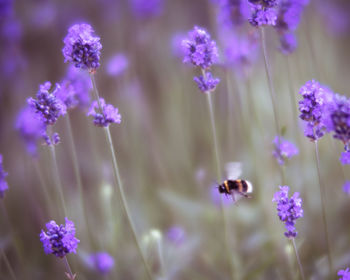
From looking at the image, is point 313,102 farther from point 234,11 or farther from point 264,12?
point 234,11

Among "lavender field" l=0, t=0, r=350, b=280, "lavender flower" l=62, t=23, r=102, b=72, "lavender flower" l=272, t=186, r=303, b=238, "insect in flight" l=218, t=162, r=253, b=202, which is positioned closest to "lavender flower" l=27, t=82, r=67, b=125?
"lavender field" l=0, t=0, r=350, b=280

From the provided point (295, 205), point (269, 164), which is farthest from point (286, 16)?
point (269, 164)

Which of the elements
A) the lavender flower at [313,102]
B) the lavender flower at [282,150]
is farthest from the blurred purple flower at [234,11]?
the lavender flower at [313,102]

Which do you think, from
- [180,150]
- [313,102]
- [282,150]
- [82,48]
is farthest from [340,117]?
[180,150]

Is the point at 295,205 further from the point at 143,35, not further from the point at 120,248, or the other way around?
the point at 143,35

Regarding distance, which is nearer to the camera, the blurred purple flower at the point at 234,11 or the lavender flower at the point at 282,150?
the lavender flower at the point at 282,150

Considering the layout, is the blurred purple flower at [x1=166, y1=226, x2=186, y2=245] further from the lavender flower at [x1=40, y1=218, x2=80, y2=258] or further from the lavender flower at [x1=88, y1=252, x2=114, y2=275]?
the lavender flower at [x1=40, y1=218, x2=80, y2=258]

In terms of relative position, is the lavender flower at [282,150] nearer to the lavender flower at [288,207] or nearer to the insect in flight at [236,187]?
the insect in flight at [236,187]

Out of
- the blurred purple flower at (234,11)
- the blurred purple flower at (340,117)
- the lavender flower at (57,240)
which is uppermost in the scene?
the blurred purple flower at (234,11)
